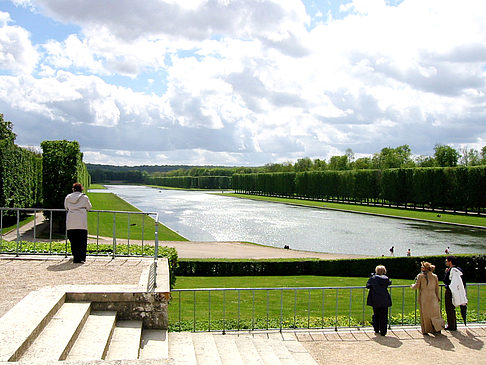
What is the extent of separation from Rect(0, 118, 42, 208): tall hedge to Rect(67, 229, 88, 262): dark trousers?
2294cm

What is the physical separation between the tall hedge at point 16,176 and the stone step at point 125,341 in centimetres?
2647

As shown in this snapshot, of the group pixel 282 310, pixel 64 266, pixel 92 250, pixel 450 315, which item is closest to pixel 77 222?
pixel 64 266

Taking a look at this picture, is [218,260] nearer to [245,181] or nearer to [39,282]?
[39,282]

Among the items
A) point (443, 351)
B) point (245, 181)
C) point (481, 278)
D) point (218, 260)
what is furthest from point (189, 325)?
point (245, 181)

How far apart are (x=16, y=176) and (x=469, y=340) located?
106 feet

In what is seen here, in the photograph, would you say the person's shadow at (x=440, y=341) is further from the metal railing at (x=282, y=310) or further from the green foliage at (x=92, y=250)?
the green foliage at (x=92, y=250)

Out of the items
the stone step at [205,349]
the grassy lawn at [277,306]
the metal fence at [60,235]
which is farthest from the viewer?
the metal fence at [60,235]

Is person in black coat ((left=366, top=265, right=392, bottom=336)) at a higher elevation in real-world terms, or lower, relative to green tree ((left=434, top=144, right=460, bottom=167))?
lower

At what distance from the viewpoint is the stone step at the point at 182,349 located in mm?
6872

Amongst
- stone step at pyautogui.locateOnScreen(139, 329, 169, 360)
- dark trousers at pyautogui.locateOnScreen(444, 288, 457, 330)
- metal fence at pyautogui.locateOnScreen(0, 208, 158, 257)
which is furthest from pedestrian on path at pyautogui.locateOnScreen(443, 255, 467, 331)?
metal fence at pyautogui.locateOnScreen(0, 208, 158, 257)

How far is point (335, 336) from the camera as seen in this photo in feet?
29.6

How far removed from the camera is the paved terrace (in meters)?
7.91

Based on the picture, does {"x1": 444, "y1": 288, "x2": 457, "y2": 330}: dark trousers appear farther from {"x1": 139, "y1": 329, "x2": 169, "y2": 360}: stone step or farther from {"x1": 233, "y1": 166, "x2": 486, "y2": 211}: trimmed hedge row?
{"x1": 233, "y1": 166, "x2": 486, "y2": 211}: trimmed hedge row

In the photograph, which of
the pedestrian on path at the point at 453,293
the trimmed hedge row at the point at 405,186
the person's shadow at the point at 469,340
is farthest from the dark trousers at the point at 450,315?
the trimmed hedge row at the point at 405,186
